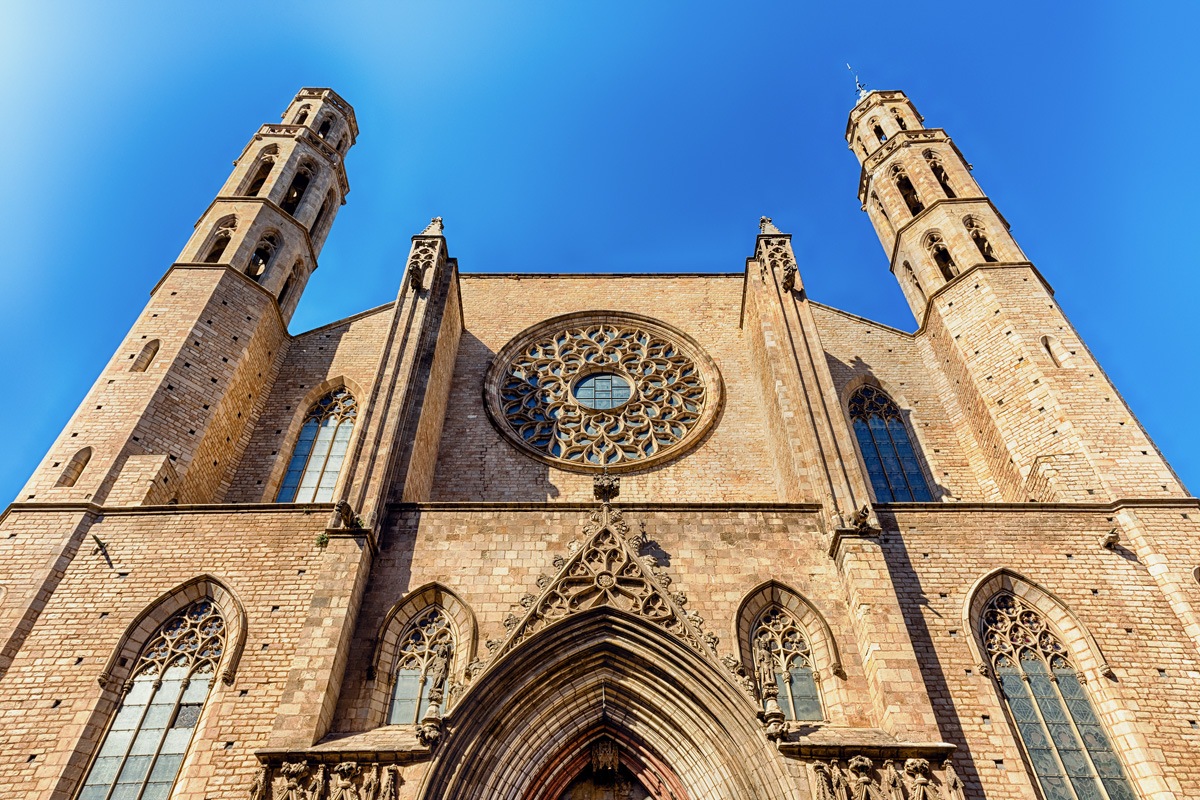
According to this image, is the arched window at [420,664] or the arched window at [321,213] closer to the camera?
the arched window at [420,664]

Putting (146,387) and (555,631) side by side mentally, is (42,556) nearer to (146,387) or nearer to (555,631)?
(146,387)

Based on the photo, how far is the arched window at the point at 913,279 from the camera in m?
17.0

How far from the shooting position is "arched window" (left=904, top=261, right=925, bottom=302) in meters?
17.0

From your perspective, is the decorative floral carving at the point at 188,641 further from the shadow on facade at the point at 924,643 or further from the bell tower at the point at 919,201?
the bell tower at the point at 919,201

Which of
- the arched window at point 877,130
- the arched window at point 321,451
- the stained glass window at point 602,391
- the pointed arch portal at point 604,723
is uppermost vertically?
the arched window at point 877,130

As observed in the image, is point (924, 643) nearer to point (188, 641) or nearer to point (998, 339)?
point (998, 339)

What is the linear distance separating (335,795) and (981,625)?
766 cm

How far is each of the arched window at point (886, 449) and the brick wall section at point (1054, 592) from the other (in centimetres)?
292

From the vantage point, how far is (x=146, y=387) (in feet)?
41.4

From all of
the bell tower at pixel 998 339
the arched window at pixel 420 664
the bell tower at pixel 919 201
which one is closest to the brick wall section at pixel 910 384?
the bell tower at pixel 998 339

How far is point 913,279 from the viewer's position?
17.4 meters

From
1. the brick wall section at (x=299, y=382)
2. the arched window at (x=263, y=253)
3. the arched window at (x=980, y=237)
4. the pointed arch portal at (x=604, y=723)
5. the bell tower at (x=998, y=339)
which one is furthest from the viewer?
the arched window at (x=263, y=253)

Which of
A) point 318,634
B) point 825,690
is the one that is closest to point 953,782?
point 825,690

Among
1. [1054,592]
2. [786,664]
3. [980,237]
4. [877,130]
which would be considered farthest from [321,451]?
[877,130]
